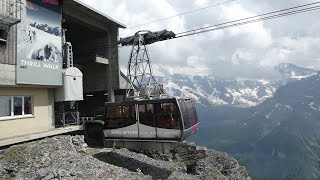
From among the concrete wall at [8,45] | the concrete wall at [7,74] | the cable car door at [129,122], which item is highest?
the concrete wall at [8,45]

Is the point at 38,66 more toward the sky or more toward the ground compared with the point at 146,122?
more toward the sky

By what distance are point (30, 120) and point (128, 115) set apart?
7.62m

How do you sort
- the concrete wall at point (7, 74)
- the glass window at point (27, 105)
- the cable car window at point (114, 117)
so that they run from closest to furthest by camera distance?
the concrete wall at point (7, 74)
the cable car window at point (114, 117)
the glass window at point (27, 105)

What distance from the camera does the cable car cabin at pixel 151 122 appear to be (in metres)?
20.9

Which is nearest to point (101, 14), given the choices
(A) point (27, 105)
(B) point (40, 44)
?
(B) point (40, 44)

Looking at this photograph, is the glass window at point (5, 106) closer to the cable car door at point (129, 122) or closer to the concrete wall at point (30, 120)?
the concrete wall at point (30, 120)

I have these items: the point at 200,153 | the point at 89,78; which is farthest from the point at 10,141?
the point at 200,153

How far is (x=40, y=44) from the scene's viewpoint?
81.2 ft

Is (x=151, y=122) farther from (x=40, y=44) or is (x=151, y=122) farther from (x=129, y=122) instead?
(x=40, y=44)

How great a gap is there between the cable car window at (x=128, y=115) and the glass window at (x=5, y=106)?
26.5 feet

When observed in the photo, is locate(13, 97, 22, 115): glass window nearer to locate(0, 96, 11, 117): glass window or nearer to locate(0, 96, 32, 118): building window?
locate(0, 96, 32, 118): building window

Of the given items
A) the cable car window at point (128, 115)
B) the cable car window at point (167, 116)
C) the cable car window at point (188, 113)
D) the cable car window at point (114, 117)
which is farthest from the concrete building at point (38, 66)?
the cable car window at point (188, 113)

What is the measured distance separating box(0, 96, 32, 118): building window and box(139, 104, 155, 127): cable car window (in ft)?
29.1

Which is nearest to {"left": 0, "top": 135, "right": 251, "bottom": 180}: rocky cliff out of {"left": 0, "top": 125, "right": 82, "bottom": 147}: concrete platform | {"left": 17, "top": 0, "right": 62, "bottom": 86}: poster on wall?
{"left": 0, "top": 125, "right": 82, "bottom": 147}: concrete platform
